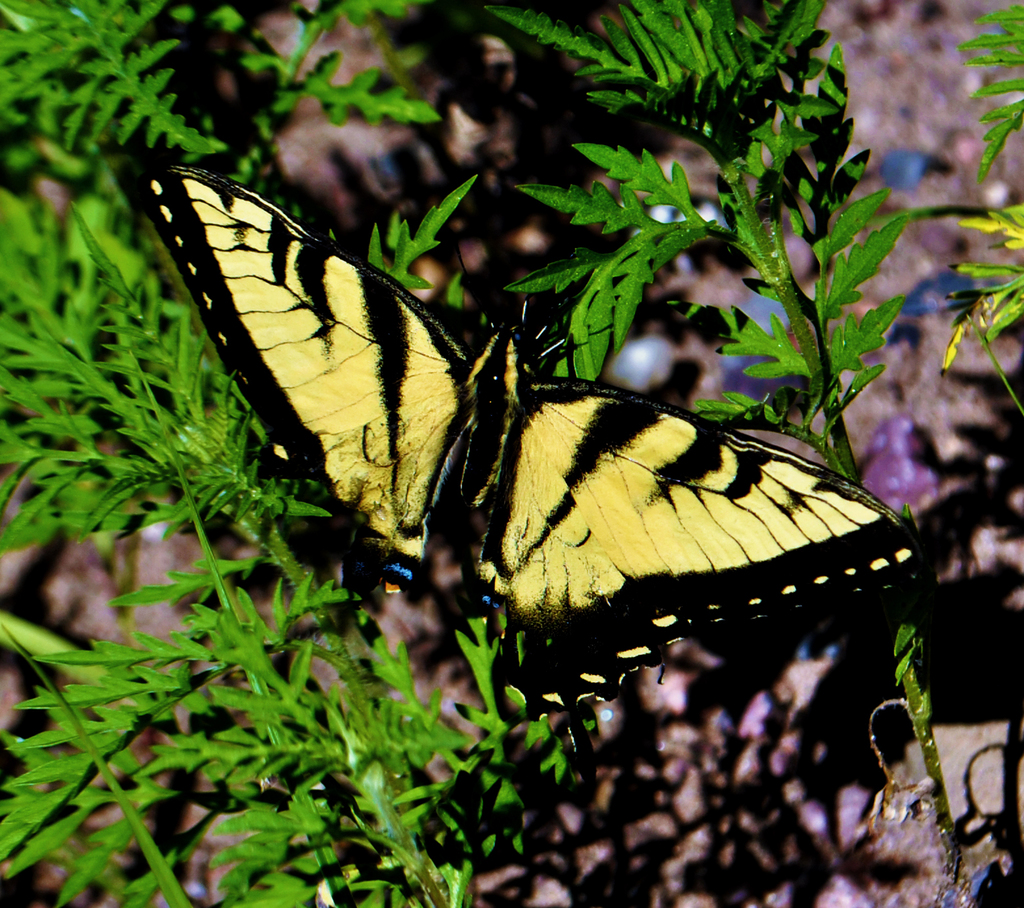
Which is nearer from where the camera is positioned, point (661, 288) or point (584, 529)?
point (584, 529)

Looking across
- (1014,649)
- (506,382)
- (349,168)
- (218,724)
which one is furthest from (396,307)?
(349,168)

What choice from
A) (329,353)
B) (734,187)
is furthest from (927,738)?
(329,353)

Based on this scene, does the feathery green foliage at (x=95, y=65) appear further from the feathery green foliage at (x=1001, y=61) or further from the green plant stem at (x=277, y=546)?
the feathery green foliage at (x=1001, y=61)

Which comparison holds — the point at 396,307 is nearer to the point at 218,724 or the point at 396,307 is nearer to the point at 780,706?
the point at 218,724

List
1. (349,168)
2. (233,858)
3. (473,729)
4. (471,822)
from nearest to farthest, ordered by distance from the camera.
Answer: (233,858)
(471,822)
(473,729)
(349,168)

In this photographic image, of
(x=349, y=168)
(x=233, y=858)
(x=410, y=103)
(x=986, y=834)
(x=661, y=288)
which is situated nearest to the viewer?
(x=233, y=858)

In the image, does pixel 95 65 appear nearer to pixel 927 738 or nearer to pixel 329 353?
pixel 329 353

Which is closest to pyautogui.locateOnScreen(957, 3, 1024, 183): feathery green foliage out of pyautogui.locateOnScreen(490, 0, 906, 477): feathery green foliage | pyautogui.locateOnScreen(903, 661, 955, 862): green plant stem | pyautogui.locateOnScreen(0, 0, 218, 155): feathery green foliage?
pyautogui.locateOnScreen(490, 0, 906, 477): feathery green foliage
